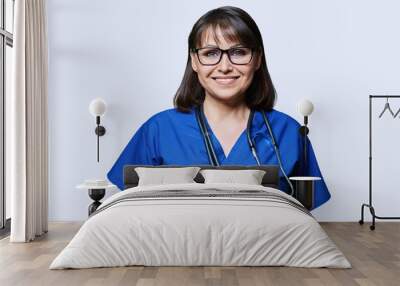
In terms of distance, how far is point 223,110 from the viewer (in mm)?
6832

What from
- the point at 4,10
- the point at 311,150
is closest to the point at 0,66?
the point at 4,10

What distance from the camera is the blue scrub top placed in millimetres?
6746

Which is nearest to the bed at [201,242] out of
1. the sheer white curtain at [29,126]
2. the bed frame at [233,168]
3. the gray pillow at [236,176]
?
the sheer white curtain at [29,126]

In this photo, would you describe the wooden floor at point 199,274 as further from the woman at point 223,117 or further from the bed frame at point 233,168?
the woman at point 223,117

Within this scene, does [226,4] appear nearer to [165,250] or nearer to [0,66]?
[0,66]

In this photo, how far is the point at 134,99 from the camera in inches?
275

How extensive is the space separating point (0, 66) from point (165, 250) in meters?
3.12

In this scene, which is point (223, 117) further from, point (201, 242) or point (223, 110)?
point (201, 242)

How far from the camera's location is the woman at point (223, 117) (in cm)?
673

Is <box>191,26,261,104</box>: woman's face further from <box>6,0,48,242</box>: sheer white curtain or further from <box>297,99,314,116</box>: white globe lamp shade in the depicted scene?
<box>6,0,48,242</box>: sheer white curtain

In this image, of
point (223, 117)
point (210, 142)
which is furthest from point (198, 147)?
point (223, 117)

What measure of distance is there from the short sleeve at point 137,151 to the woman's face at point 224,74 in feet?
2.64

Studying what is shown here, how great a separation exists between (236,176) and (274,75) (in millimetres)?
1444

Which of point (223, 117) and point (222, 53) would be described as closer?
point (222, 53)
